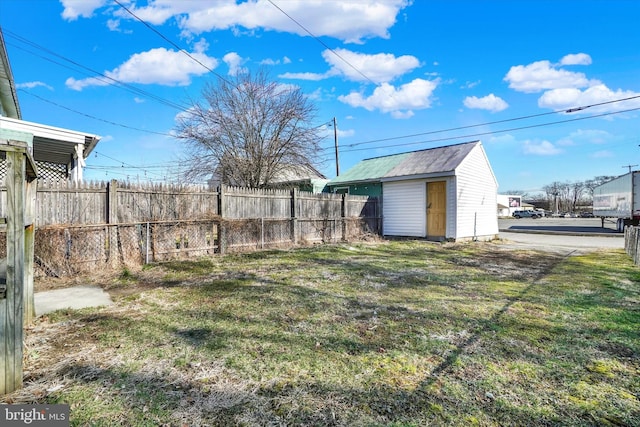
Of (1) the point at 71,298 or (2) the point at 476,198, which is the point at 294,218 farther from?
(2) the point at 476,198

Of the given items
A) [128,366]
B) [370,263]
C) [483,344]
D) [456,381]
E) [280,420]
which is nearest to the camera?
[280,420]

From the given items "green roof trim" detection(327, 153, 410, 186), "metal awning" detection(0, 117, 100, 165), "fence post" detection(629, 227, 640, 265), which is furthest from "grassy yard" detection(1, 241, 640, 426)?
"green roof trim" detection(327, 153, 410, 186)

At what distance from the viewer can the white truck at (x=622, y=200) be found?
661 inches

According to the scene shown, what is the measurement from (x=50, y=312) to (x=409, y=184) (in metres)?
12.5

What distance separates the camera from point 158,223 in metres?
7.49

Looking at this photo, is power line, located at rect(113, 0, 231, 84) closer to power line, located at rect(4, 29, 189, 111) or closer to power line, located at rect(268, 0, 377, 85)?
power line, located at rect(268, 0, 377, 85)

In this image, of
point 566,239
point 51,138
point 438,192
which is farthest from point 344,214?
point 566,239

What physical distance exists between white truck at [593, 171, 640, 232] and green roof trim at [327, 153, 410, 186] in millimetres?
12380

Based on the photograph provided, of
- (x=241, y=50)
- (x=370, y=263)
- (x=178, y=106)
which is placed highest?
(x=241, y=50)

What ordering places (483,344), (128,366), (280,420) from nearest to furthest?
(280,420) → (128,366) → (483,344)

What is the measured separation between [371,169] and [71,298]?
13.7m

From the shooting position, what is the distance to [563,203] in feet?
217

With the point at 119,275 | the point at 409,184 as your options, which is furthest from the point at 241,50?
the point at 119,275

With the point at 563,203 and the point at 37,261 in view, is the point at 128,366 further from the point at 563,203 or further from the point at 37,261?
the point at 563,203
